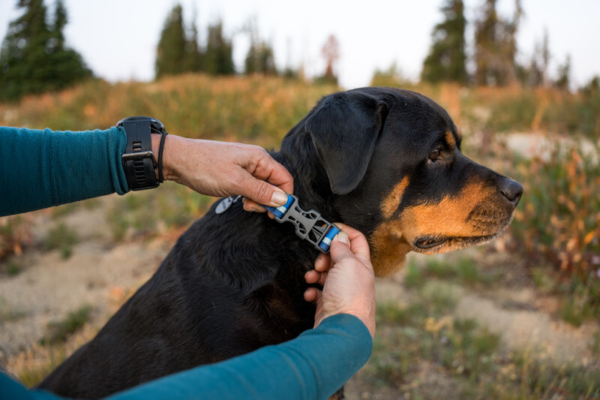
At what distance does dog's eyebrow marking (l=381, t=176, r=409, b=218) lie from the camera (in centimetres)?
195

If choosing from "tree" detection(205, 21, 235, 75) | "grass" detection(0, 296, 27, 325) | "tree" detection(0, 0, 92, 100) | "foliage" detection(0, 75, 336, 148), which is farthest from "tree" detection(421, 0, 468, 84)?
"grass" detection(0, 296, 27, 325)

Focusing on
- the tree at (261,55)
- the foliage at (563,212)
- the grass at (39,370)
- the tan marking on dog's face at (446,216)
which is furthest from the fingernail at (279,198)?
the tree at (261,55)

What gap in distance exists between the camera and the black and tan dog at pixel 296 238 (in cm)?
169

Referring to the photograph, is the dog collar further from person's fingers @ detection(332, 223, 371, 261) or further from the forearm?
the forearm

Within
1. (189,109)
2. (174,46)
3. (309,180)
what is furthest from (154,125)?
(174,46)

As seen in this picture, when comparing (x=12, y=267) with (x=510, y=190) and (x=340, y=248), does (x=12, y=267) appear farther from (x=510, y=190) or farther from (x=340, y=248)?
(x=510, y=190)

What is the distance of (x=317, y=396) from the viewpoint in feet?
3.10

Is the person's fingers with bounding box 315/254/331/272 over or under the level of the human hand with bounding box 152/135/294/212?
under

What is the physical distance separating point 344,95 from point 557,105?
1094 cm

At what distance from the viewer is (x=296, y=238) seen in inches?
72.8

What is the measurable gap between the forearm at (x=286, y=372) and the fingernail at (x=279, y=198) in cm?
67

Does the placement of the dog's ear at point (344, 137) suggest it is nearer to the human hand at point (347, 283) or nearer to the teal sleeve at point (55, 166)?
the human hand at point (347, 283)

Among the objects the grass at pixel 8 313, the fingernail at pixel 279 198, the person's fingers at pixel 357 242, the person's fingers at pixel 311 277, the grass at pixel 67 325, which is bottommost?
the grass at pixel 8 313

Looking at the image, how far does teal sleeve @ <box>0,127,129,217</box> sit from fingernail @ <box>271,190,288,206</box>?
2.13ft
